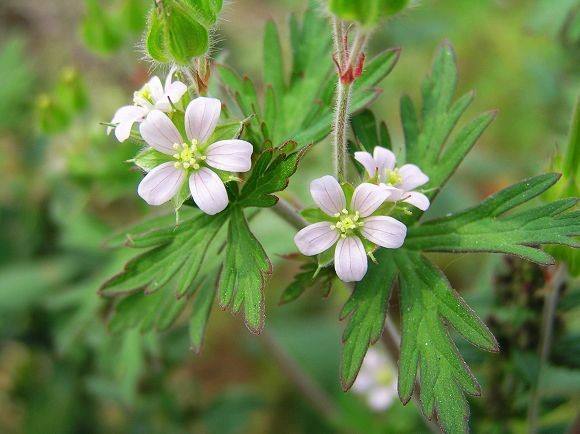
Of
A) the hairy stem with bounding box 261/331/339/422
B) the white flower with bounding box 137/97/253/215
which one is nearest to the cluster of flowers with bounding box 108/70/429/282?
the white flower with bounding box 137/97/253/215

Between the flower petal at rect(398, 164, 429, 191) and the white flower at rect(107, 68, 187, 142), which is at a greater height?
the white flower at rect(107, 68, 187, 142)

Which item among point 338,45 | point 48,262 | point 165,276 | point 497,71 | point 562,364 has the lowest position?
point 48,262

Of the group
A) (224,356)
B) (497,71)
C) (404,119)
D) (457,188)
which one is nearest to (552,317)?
(404,119)

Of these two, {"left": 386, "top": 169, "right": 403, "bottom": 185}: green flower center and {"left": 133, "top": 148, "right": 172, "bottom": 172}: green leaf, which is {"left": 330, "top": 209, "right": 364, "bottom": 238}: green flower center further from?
{"left": 133, "top": 148, "right": 172, "bottom": 172}: green leaf

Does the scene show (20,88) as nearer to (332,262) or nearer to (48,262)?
(48,262)

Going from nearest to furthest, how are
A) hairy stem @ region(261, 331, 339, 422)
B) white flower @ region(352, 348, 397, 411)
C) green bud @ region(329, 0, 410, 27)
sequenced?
green bud @ region(329, 0, 410, 27) → white flower @ region(352, 348, 397, 411) → hairy stem @ region(261, 331, 339, 422)

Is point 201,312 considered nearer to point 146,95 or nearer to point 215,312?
point 146,95
